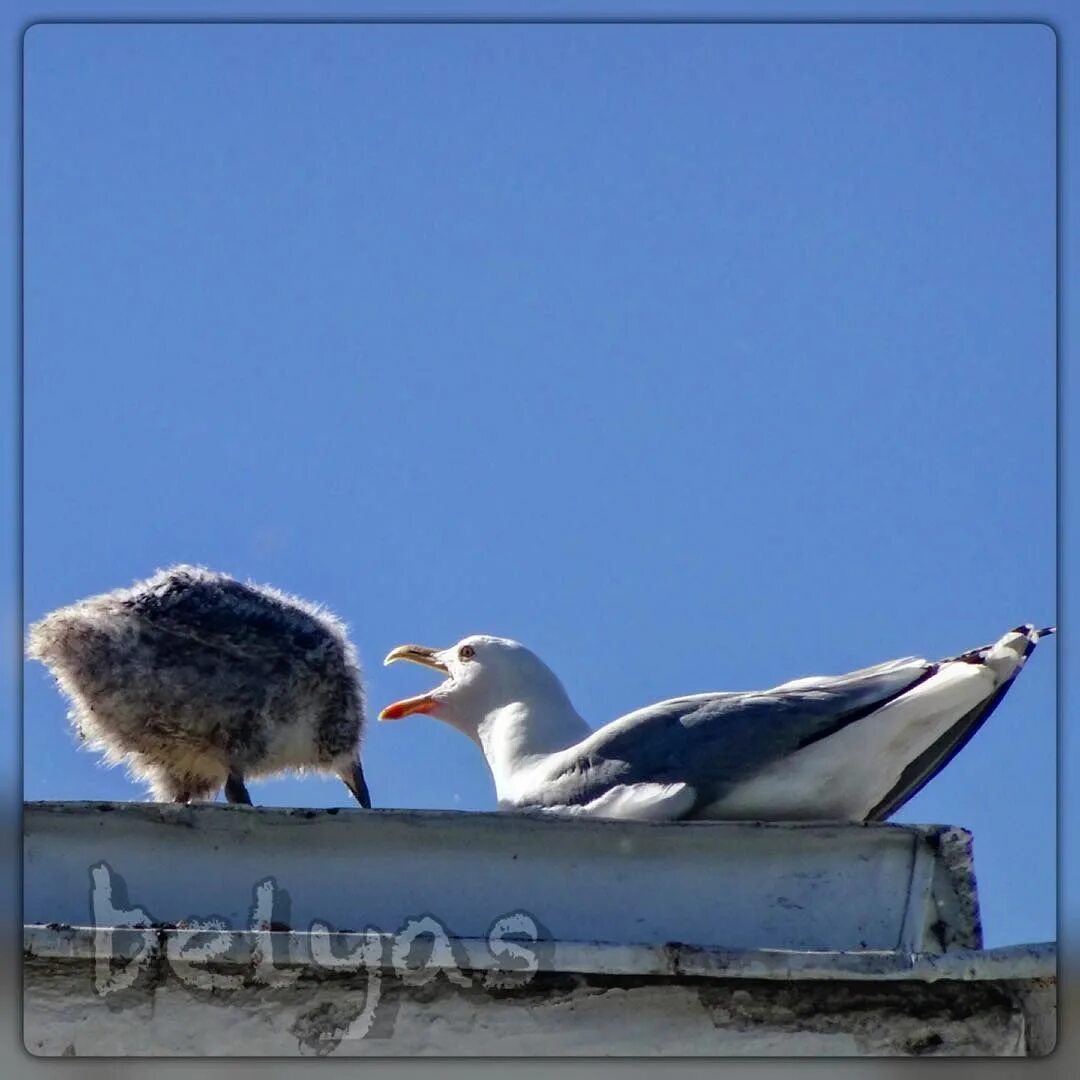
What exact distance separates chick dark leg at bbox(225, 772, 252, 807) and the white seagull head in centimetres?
78

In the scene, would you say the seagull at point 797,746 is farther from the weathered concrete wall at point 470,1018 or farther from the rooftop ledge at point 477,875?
the weathered concrete wall at point 470,1018

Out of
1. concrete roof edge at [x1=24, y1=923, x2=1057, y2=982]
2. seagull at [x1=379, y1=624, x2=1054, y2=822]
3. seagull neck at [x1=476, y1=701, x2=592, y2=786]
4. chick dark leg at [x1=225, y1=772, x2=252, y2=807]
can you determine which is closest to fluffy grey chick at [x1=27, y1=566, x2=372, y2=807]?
chick dark leg at [x1=225, y1=772, x2=252, y2=807]

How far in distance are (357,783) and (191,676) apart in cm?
79

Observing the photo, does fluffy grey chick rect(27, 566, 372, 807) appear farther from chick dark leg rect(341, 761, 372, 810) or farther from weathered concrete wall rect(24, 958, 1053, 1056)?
weathered concrete wall rect(24, 958, 1053, 1056)

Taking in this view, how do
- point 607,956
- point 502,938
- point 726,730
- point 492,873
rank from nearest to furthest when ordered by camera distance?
point 607,956
point 502,938
point 492,873
point 726,730

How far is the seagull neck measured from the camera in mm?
6965

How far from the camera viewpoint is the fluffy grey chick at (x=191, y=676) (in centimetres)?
660

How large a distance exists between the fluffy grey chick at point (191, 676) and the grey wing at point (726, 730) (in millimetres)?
849

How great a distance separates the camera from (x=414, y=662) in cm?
766

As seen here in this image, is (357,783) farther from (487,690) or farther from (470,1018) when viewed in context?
(470,1018)

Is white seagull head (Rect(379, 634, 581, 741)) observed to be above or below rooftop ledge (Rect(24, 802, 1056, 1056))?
above

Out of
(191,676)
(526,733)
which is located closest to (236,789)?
(191,676)

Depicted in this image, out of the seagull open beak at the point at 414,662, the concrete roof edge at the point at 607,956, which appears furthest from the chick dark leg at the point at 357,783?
the concrete roof edge at the point at 607,956

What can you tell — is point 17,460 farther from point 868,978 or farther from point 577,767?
point 868,978
